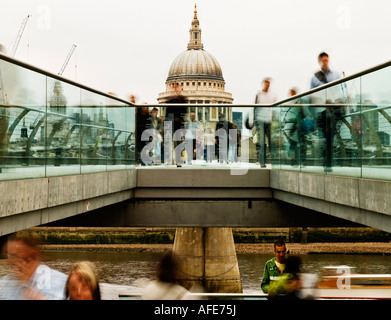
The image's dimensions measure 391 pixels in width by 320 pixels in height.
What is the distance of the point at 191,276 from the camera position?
18.2 meters

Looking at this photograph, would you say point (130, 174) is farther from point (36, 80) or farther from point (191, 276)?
point (191, 276)

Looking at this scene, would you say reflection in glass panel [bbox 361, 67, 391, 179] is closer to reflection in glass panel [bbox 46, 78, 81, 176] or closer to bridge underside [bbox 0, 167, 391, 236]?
bridge underside [bbox 0, 167, 391, 236]

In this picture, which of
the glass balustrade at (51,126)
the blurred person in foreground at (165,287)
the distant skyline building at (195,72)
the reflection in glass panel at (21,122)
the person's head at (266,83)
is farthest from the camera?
the distant skyline building at (195,72)

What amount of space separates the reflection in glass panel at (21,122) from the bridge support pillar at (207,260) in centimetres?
1204

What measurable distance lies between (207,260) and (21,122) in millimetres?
13203

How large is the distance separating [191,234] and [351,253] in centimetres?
3293

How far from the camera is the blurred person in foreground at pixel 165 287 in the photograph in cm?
391

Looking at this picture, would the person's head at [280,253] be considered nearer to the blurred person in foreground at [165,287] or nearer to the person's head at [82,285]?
the blurred person in foreground at [165,287]

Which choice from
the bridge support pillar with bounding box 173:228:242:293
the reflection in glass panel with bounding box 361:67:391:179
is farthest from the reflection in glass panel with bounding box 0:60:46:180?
the bridge support pillar with bounding box 173:228:242:293

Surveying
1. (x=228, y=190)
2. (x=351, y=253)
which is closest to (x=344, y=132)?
(x=228, y=190)

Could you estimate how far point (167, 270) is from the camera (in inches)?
161

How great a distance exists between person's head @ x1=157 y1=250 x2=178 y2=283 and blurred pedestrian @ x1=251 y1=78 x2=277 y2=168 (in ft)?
26.0

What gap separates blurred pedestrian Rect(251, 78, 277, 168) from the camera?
1210 centimetres

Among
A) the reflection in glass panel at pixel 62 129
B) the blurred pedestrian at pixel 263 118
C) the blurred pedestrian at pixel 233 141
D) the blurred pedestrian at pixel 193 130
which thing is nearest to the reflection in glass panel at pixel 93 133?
the reflection in glass panel at pixel 62 129
